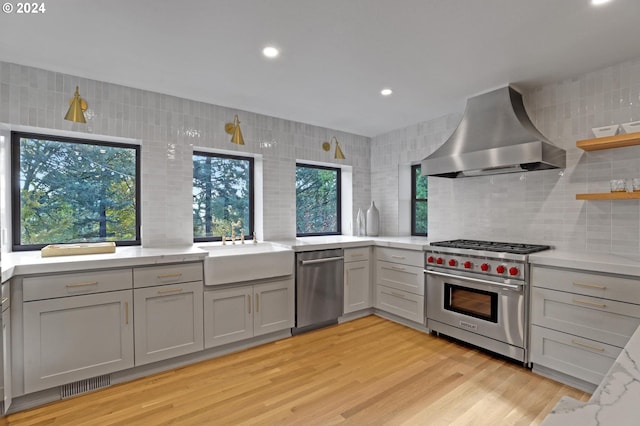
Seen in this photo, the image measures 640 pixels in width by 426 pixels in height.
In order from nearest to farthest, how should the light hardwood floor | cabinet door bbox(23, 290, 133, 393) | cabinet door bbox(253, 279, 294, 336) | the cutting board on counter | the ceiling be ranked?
the ceiling
the light hardwood floor
cabinet door bbox(23, 290, 133, 393)
the cutting board on counter
cabinet door bbox(253, 279, 294, 336)

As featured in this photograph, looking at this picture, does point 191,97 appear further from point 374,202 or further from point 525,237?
point 525,237

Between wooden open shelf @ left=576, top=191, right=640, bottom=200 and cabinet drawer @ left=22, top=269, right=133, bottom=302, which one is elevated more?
wooden open shelf @ left=576, top=191, right=640, bottom=200

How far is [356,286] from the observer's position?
3711 mm

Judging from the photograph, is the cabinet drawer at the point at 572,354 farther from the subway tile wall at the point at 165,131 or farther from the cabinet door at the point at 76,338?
the cabinet door at the point at 76,338

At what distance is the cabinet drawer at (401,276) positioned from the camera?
336 centimetres

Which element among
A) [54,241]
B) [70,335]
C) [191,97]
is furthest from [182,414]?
[191,97]

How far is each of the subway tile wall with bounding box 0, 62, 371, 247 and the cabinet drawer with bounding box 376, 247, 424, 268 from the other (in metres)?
1.11

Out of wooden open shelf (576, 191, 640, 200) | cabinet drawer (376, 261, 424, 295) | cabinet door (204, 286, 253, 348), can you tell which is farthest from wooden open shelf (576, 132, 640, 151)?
cabinet door (204, 286, 253, 348)

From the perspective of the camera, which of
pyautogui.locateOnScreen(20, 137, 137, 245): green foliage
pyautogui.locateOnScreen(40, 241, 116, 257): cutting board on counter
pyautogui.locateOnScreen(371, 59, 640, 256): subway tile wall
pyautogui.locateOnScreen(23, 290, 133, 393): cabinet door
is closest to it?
pyautogui.locateOnScreen(23, 290, 133, 393): cabinet door

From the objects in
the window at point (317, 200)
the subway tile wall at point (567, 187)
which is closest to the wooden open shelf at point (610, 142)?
the subway tile wall at point (567, 187)

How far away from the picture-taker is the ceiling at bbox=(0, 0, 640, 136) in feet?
6.01

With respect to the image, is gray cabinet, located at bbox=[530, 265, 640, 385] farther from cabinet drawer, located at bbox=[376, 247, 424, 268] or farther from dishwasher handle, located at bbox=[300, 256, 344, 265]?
dishwasher handle, located at bbox=[300, 256, 344, 265]

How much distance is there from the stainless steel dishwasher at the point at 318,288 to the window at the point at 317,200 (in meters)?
0.94

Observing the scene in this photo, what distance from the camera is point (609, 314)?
214 centimetres
